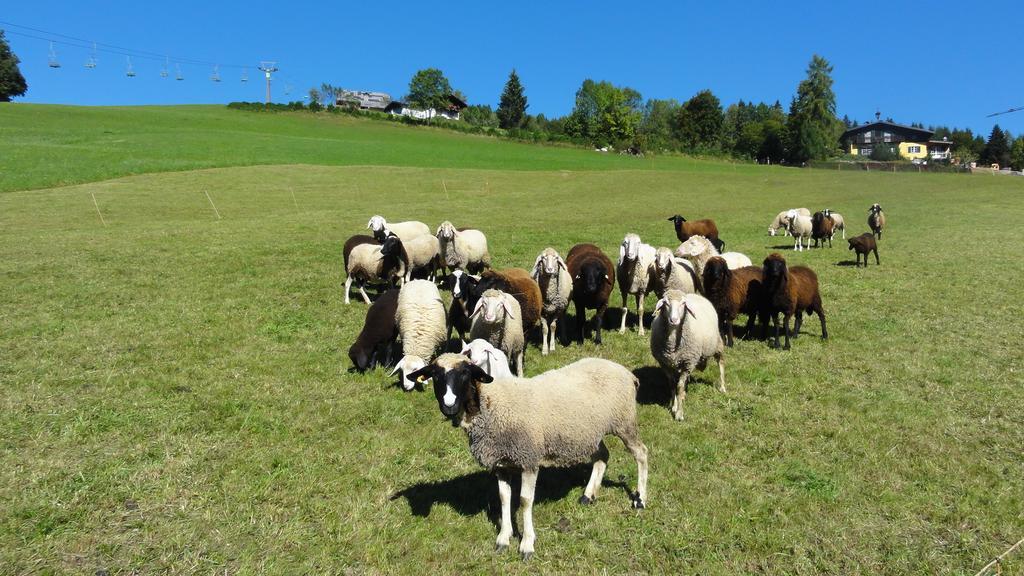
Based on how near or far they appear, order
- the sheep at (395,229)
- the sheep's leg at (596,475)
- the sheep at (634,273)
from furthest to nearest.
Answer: the sheep at (395,229) → the sheep at (634,273) → the sheep's leg at (596,475)

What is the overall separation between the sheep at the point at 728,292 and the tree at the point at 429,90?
131 metres

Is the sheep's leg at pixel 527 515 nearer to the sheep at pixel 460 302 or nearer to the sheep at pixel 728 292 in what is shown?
the sheep at pixel 460 302

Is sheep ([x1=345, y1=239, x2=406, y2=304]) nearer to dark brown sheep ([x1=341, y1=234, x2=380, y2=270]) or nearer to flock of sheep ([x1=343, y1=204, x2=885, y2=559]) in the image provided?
flock of sheep ([x1=343, y1=204, x2=885, y2=559])

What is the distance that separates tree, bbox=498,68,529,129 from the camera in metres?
129

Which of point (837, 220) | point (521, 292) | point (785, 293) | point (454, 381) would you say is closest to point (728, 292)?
point (785, 293)

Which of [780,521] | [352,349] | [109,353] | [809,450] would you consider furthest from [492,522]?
[109,353]

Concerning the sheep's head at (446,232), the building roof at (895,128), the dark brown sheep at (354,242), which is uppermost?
the building roof at (895,128)

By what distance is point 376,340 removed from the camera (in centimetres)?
916

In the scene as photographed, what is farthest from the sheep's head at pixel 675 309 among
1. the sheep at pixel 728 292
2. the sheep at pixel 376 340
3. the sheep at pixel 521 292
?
the sheep at pixel 376 340

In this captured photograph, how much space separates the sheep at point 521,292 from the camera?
9.35 metres

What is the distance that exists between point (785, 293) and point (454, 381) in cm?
777

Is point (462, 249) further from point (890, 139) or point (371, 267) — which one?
point (890, 139)

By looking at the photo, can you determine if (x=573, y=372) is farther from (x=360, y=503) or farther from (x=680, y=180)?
(x=680, y=180)

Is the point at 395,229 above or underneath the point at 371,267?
above
